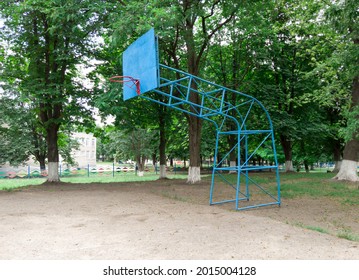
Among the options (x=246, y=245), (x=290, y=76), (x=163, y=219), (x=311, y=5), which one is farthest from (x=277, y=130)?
(x=246, y=245)

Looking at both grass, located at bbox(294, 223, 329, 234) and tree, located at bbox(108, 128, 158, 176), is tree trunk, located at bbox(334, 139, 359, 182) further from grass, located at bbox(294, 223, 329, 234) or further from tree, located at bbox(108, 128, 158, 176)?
tree, located at bbox(108, 128, 158, 176)

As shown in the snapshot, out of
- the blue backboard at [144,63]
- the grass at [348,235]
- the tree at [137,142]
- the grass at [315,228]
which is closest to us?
the grass at [348,235]

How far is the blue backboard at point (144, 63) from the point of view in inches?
306

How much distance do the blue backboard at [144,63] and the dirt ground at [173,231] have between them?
10.6 feet

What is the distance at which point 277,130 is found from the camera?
2133 centimetres

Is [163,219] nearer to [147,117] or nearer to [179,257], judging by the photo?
[179,257]

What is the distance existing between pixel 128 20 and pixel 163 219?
670cm

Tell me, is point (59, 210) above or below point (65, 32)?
below

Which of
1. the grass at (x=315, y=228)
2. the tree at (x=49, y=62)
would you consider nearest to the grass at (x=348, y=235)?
the grass at (x=315, y=228)

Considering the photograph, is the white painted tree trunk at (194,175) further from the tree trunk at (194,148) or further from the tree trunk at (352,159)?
the tree trunk at (352,159)

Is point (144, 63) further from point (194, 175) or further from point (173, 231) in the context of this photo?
point (194, 175)

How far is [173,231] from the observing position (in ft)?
19.1

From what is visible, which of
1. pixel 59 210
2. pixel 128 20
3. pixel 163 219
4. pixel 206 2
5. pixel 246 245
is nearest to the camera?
pixel 246 245

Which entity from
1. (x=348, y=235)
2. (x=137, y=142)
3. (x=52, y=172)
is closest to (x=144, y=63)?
(x=348, y=235)
